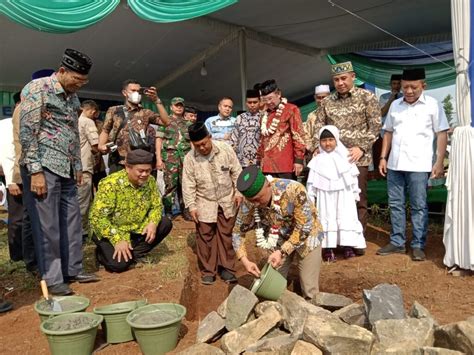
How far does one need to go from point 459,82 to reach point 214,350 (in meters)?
2.86

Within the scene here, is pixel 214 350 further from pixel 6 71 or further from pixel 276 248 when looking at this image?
pixel 6 71

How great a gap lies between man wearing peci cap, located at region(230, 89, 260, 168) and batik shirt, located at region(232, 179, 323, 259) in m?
1.66

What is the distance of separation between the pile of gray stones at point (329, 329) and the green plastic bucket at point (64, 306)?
0.78m

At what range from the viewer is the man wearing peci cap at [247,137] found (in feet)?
16.1

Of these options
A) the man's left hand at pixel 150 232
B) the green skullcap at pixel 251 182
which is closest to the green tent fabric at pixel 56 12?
the man's left hand at pixel 150 232

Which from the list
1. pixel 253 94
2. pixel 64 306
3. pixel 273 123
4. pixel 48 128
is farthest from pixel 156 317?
pixel 253 94

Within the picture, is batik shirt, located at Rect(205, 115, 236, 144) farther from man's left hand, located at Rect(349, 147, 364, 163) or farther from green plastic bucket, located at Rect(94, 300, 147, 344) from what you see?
green plastic bucket, located at Rect(94, 300, 147, 344)

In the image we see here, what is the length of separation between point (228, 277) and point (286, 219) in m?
0.97

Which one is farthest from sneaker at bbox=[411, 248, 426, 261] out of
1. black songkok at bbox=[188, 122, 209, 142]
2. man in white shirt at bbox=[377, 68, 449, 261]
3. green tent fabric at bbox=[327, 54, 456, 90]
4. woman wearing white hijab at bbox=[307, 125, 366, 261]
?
green tent fabric at bbox=[327, 54, 456, 90]

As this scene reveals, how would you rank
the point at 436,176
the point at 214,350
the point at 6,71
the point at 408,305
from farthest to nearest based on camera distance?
the point at 6,71
the point at 436,176
the point at 408,305
the point at 214,350

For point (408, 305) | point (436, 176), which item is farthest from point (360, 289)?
point (436, 176)

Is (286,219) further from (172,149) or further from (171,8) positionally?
(171,8)

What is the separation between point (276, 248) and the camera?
3.28 meters

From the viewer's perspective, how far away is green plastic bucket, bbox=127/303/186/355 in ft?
8.19
